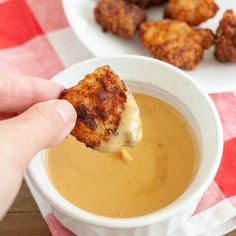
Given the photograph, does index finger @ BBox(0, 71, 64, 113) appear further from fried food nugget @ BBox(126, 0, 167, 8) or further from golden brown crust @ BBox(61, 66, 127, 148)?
fried food nugget @ BBox(126, 0, 167, 8)

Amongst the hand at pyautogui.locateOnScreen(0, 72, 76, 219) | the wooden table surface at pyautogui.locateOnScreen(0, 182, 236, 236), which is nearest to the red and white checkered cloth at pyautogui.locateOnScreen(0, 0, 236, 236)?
the wooden table surface at pyautogui.locateOnScreen(0, 182, 236, 236)

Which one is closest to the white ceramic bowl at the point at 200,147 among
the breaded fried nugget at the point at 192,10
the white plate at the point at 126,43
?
the white plate at the point at 126,43

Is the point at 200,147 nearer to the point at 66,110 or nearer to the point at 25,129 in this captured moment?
the point at 66,110

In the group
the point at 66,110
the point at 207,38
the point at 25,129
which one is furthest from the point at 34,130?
the point at 207,38

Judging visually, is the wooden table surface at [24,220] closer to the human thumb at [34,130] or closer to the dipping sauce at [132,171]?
the dipping sauce at [132,171]

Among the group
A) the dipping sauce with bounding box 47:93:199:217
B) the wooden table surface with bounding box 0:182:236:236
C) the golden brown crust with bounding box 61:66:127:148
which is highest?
the golden brown crust with bounding box 61:66:127:148

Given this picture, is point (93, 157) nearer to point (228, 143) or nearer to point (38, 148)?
point (38, 148)
